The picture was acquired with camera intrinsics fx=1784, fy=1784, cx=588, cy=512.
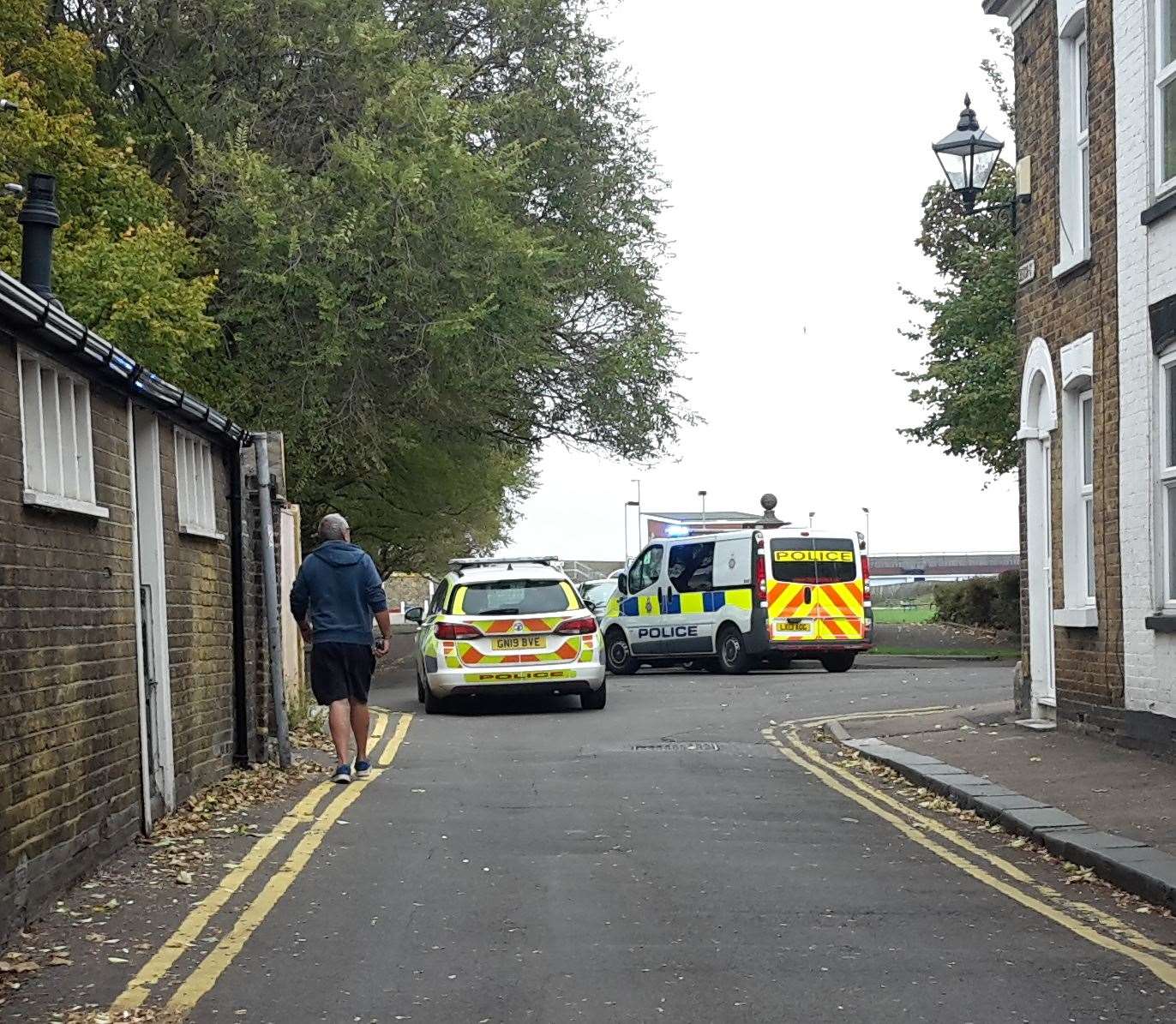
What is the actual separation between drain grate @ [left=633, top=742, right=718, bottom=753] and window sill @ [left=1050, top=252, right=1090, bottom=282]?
508 cm

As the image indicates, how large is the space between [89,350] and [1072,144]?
32.3 ft

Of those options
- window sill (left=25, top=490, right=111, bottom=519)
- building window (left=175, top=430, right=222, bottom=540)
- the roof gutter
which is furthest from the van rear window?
window sill (left=25, top=490, right=111, bottom=519)

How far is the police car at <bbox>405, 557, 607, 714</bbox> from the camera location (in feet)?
63.5

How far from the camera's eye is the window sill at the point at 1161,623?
12898mm

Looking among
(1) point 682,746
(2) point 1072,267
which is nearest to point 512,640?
(1) point 682,746

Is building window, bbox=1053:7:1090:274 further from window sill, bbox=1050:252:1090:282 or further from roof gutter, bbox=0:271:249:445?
roof gutter, bbox=0:271:249:445

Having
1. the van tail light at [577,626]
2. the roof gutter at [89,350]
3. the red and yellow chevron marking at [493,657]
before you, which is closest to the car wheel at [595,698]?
the van tail light at [577,626]

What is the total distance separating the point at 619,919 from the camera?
768 centimetres

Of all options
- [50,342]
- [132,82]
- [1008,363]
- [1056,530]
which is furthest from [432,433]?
[50,342]

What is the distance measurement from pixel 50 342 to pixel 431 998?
3.69m

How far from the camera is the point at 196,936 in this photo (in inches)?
292

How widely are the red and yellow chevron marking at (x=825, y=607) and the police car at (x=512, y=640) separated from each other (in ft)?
23.4

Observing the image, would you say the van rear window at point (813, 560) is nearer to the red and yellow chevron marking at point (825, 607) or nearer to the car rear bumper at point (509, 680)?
the red and yellow chevron marking at point (825, 607)

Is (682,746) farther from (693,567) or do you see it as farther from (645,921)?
(693,567)
